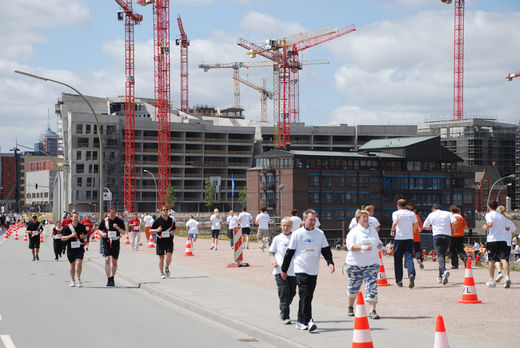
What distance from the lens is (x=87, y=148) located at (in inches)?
5349

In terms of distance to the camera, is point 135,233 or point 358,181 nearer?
point 135,233

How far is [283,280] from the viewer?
11.5 m

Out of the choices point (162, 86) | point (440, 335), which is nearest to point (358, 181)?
point (162, 86)

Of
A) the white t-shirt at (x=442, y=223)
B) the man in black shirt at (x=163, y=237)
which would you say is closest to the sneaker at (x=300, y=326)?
the white t-shirt at (x=442, y=223)

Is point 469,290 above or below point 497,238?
below

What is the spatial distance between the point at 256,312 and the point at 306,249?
2589mm

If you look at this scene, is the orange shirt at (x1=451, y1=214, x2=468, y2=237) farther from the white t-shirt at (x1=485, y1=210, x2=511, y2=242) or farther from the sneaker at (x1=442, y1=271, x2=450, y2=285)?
the white t-shirt at (x1=485, y1=210, x2=511, y2=242)

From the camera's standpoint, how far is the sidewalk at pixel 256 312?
396 inches

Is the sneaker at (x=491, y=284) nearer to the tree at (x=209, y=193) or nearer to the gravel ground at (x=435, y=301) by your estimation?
the gravel ground at (x=435, y=301)

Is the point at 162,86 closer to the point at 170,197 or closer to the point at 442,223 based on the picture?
the point at 170,197

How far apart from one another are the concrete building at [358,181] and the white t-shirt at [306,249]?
273 ft

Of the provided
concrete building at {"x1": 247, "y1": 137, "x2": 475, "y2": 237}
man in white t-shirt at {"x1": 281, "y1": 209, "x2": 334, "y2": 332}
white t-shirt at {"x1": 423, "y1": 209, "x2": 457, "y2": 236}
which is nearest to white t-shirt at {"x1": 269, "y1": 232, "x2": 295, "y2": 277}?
man in white t-shirt at {"x1": 281, "y1": 209, "x2": 334, "y2": 332}

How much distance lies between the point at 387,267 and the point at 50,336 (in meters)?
13.3

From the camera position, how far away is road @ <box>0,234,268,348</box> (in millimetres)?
10641
